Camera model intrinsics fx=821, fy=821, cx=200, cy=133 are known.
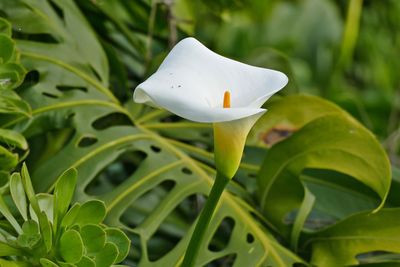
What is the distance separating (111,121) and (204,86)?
0.34 metres

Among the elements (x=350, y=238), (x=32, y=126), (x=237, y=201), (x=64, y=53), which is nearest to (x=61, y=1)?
(x=64, y=53)

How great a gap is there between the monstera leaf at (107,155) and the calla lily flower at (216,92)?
191 millimetres

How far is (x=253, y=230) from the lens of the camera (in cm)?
82

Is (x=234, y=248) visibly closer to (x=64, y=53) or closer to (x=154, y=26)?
(x=64, y=53)

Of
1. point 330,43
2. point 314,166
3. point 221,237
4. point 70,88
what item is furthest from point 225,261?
point 330,43

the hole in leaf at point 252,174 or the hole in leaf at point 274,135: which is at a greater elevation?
the hole in leaf at point 274,135

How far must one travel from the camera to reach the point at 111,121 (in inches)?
36.3

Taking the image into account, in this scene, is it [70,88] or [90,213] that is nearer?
[90,213]

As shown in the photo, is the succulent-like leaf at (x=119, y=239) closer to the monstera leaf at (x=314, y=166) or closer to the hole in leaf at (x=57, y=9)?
the monstera leaf at (x=314, y=166)

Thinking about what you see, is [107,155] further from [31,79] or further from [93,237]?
[93,237]

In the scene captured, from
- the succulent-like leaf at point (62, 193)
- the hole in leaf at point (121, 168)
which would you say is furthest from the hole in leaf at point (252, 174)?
the succulent-like leaf at point (62, 193)

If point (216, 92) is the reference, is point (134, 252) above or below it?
below

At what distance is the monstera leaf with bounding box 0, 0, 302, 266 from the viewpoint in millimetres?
788

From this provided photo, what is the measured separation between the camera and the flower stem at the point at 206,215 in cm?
57
